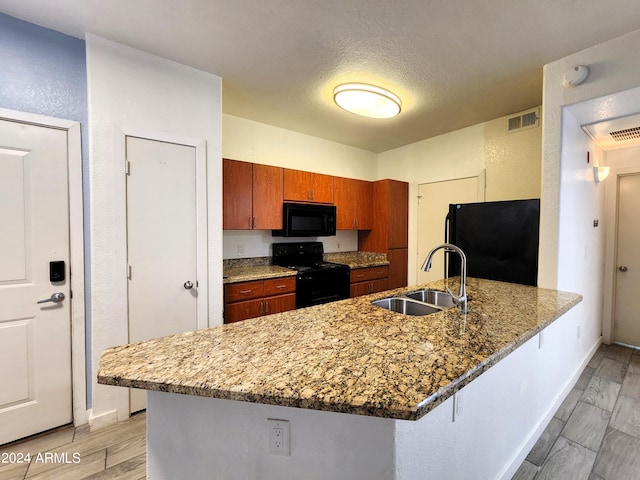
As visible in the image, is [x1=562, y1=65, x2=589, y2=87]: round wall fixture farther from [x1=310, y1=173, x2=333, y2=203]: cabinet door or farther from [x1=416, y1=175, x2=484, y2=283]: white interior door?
[x1=310, y1=173, x2=333, y2=203]: cabinet door

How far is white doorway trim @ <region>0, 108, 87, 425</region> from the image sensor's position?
6.27 ft

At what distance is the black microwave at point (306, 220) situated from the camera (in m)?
3.38

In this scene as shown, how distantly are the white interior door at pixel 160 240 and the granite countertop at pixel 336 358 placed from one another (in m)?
1.19

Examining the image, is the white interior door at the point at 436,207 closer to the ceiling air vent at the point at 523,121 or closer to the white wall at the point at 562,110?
the ceiling air vent at the point at 523,121

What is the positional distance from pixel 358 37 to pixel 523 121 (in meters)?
2.24

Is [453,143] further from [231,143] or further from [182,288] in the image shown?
[182,288]

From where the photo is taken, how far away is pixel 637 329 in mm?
3229

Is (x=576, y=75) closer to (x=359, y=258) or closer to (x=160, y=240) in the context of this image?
(x=359, y=258)

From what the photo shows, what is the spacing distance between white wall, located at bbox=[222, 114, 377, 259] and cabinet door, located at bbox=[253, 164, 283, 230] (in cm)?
34

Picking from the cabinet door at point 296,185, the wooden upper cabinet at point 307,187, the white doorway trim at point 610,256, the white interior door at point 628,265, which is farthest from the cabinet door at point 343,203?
the white interior door at point 628,265

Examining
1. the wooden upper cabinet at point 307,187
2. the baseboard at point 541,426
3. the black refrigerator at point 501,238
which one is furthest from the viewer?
the wooden upper cabinet at point 307,187

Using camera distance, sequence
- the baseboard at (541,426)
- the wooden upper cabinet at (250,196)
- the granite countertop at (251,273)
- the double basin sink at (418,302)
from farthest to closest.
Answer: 1. the wooden upper cabinet at (250,196)
2. the granite countertop at (251,273)
3. the double basin sink at (418,302)
4. the baseboard at (541,426)

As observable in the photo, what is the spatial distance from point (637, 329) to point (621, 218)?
1.30 m

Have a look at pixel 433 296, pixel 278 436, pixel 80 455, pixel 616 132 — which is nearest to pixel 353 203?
pixel 433 296
